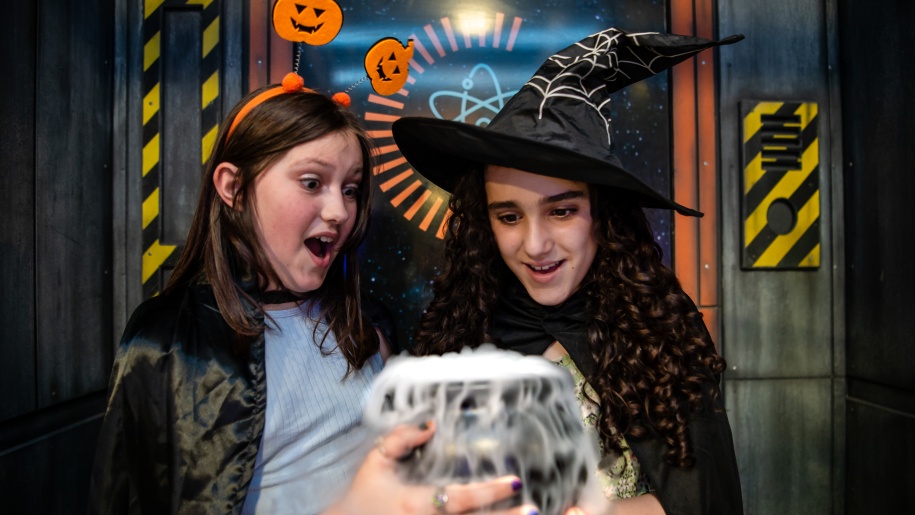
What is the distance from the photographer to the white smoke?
0.70 meters

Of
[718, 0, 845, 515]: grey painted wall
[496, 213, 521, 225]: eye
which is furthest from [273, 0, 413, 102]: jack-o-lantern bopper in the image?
[718, 0, 845, 515]: grey painted wall

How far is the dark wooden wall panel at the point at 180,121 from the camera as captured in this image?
197 cm

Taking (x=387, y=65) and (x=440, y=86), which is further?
(x=440, y=86)

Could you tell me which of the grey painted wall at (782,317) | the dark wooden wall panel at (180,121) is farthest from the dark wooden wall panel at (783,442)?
the dark wooden wall panel at (180,121)

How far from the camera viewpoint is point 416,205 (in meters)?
2.02

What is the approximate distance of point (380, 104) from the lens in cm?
201

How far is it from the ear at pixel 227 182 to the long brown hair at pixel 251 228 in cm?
1

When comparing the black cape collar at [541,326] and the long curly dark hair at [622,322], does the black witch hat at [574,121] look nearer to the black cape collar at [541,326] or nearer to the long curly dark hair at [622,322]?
the long curly dark hair at [622,322]

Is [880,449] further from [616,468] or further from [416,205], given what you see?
[416,205]

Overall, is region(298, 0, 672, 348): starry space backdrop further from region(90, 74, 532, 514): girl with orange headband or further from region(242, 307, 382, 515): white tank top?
region(242, 307, 382, 515): white tank top

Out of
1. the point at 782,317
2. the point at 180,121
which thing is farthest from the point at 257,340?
the point at 782,317

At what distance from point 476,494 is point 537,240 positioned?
0.65 m

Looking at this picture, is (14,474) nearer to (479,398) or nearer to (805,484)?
(479,398)

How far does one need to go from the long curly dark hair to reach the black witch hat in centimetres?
12
